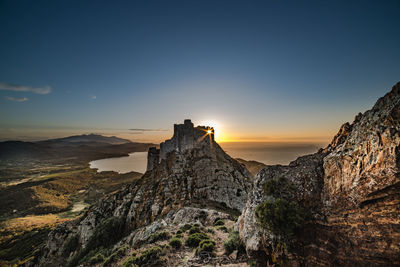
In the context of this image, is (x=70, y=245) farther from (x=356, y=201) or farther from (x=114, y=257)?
(x=356, y=201)

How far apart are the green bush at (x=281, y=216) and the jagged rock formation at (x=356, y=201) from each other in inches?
15.7

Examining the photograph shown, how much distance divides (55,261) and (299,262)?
28562mm

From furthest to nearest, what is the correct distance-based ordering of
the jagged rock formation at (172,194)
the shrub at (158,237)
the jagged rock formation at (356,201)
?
the jagged rock formation at (172,194)
the shrub at (158,237)
the jagged rock formation at (356,201)

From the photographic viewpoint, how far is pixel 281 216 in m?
6.57

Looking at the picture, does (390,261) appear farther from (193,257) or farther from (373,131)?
(193,257)

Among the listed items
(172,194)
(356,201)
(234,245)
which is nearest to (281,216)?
(356,201)

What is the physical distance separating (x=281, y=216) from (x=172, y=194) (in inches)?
731

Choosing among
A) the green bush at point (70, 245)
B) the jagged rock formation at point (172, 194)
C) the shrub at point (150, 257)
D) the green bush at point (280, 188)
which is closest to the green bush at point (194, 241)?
the shrub at point (150, 257)

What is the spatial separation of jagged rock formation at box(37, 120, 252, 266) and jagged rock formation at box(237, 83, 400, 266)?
15815mm

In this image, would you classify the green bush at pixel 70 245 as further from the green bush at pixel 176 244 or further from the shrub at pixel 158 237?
the green bush at pixel 176 244

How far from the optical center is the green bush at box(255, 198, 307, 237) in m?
6.38

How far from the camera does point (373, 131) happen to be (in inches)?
217

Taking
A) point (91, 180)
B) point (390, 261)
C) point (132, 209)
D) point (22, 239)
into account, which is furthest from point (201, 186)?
point (91, 180)

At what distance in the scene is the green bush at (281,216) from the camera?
6379mm
